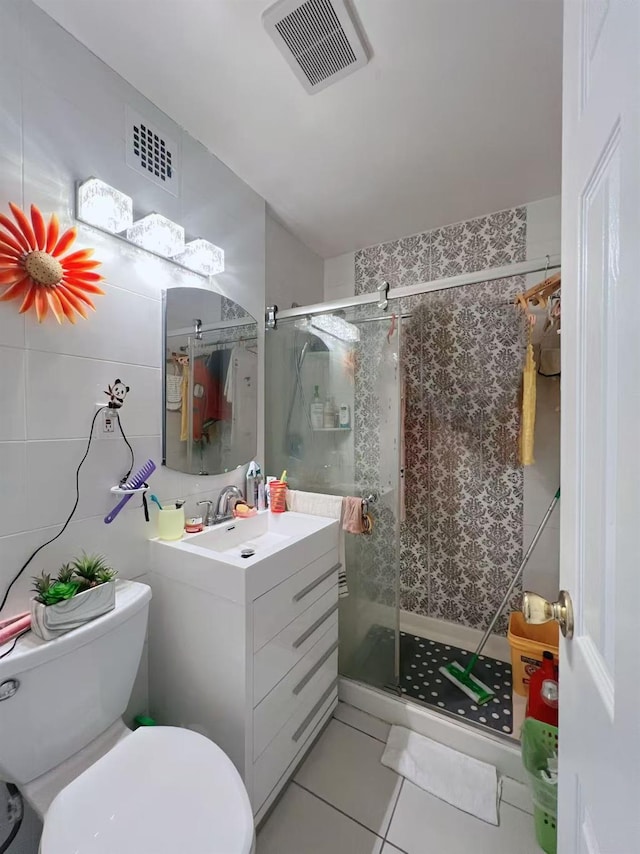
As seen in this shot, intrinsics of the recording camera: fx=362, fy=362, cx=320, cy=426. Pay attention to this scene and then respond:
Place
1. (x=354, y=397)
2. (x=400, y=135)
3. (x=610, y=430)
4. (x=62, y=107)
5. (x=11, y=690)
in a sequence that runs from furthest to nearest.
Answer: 1. (x=354, y=397)
2. (x=400, y=135)
3. (x=62, y=107)
4. (x=11, y=690)
5. (x=610, y=430)

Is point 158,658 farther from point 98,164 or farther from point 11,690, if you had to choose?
point 98,164

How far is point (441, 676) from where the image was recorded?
186 cm

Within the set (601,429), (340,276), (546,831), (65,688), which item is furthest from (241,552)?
(340,276)

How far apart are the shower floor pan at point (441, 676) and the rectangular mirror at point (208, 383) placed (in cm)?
115

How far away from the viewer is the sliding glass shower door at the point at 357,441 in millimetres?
1735

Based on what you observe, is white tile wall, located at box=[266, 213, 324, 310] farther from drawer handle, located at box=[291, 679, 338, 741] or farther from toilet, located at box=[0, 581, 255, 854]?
drawer handle, located at box=[291, 679, 338, 741]

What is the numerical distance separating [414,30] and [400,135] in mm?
392

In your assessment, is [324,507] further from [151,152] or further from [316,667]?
[151,152]

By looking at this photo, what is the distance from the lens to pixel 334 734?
1538 mm

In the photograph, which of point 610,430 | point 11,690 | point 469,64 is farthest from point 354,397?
point 11,690

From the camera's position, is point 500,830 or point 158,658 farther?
point 158,658

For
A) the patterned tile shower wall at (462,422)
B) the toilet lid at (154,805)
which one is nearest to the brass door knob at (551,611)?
the toilet lid at (154,805)

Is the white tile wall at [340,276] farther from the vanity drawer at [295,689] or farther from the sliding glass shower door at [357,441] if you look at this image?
the vanity drawer at [295,689]

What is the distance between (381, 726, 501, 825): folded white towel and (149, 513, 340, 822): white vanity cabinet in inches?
13.3
